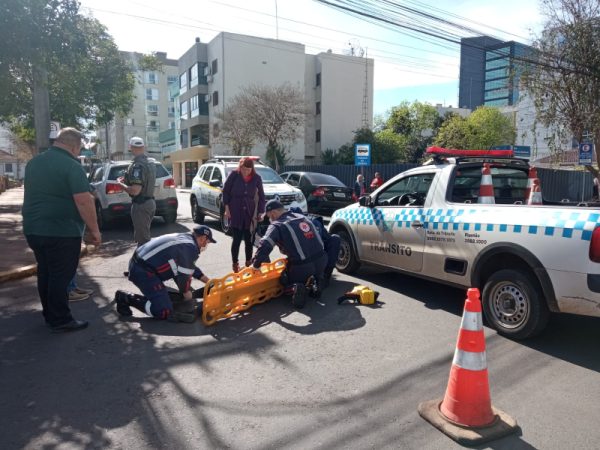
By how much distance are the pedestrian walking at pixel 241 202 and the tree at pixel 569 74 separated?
11586 mm

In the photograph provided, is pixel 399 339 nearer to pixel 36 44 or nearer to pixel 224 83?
pixel 36 44

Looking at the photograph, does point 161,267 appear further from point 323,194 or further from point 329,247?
point 323,194

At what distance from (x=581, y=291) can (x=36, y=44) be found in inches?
403

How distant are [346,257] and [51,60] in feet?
26.2

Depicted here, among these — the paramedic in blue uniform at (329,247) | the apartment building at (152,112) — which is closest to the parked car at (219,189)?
the paramedic in blue uniform at (329,247)

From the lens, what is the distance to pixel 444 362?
4.08m

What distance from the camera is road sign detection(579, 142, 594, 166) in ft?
47.8

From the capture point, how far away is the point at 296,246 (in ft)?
18.8

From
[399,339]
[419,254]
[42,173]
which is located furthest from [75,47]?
[399,339]

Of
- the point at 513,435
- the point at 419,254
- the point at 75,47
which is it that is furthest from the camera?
the point at 75,47

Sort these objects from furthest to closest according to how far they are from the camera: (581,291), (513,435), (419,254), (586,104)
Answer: (586,104), (419,254), (581,291), (513,435)

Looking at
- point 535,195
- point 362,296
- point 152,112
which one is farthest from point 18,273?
point 152,112

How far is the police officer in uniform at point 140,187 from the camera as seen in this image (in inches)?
268

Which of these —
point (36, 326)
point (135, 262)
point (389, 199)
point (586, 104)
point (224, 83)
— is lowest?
point (36, 326)
